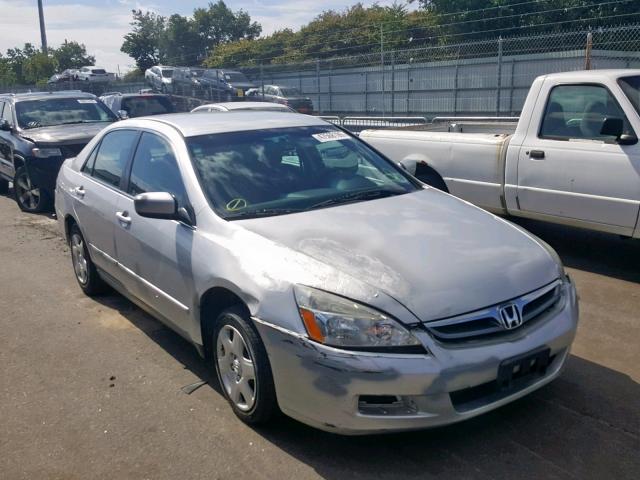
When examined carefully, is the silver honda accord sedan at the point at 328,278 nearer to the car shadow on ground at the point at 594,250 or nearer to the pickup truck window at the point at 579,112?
the pickup truck window at the point at 579,112

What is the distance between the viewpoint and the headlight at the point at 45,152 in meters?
9.56

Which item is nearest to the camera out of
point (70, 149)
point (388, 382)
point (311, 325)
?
point (388, 382)

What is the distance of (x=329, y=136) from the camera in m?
4.75

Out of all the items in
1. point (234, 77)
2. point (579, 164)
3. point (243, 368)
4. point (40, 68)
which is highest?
point (40, 68)

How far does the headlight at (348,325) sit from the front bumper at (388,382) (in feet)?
0.16

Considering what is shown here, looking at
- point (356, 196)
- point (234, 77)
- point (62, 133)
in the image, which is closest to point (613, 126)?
point (356, 196)

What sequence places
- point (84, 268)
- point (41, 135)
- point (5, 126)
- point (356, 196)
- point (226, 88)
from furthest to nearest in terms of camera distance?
1. point (226, 88)
2. point (5, 126)
3. point (41, 135)
4. point (84, 268)
5. point (356, 196)

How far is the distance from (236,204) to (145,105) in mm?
13016

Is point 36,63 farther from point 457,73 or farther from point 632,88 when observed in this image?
point 632,88

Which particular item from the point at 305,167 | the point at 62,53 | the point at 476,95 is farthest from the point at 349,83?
the point at 62,53

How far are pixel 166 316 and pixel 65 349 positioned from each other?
108cm

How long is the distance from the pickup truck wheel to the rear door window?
3.54 metres

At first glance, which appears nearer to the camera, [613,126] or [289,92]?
[613,126]

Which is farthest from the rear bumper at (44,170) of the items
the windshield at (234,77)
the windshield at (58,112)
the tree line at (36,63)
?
the tree line at (36,63)
